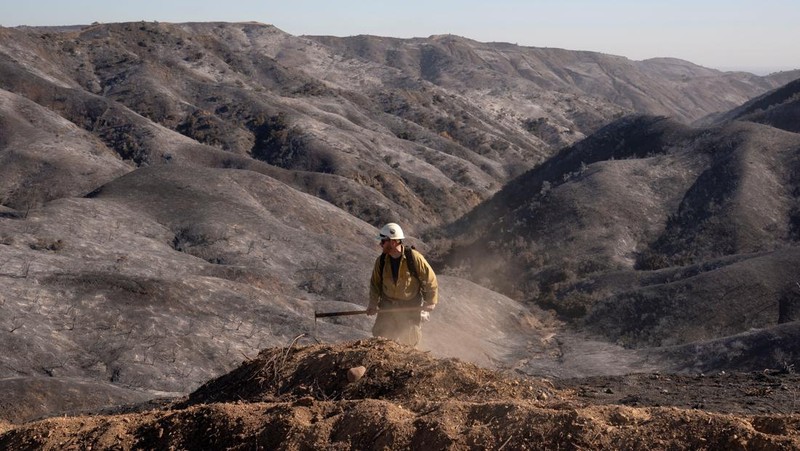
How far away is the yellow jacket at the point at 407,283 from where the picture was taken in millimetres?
9547

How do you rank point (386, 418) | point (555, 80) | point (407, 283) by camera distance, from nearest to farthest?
point (386, 418) < point (407, 283) < point (555, 80)

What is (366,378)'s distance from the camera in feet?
25.9

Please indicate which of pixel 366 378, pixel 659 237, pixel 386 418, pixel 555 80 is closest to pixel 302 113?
pixel 659 237

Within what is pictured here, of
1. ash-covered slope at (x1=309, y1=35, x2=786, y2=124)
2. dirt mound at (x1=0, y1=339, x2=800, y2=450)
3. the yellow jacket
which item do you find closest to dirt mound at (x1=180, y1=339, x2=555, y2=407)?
dirt mound at (x1=0, y1=339, x2=800, y2=450)

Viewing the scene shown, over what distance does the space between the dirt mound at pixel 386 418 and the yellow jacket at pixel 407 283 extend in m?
1.14

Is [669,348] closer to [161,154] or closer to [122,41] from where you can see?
[161,154]

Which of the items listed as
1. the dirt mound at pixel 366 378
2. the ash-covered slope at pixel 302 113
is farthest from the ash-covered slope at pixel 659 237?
the dirt mound at pixel 366 378

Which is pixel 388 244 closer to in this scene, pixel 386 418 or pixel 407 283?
pixel 407 283

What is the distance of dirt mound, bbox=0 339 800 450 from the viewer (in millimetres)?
5875

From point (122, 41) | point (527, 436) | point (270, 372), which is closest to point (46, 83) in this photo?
point (122, 41)

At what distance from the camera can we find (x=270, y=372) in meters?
8.53

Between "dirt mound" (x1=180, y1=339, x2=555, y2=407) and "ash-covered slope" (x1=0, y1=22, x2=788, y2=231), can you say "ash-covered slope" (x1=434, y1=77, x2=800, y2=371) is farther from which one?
"dirt mound" (x1=180, y1=339, x2=555, y2=407)

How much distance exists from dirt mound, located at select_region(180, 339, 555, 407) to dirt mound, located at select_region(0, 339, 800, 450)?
0.04 ft

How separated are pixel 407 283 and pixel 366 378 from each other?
193cm
